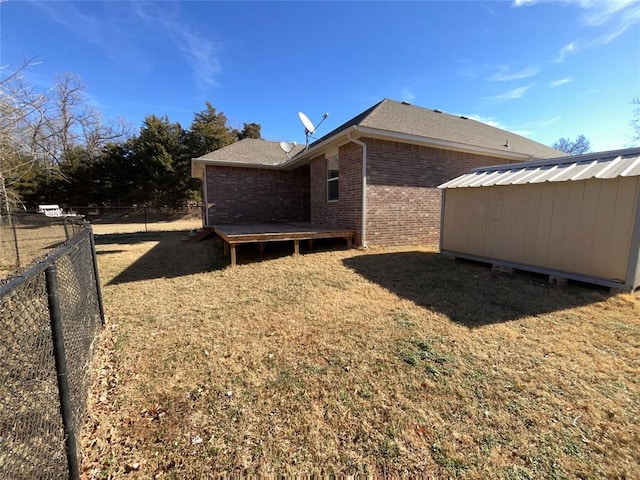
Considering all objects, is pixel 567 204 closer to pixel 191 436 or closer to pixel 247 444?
pixel 247 444

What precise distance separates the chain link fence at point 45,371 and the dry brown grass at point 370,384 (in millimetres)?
226

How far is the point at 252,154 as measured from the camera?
39.7ft

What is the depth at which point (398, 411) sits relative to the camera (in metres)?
2.07

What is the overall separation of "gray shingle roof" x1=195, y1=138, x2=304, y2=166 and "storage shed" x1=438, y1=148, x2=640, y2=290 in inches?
310

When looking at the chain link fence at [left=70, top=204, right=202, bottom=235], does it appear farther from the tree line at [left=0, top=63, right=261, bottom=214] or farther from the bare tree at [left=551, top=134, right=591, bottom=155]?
the bare tree at [left=551, top=134, right=591, bottom=155]

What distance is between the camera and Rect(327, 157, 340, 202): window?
870cm

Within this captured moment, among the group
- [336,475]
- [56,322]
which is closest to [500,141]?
[336,475]

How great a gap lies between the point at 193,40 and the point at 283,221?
7.09 m

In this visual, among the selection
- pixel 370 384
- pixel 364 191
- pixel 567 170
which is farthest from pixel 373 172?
pixel 370 384

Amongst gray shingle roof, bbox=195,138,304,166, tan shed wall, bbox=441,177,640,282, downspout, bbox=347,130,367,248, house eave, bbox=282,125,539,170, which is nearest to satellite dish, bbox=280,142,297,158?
gray shingle roof, bbox=195,138,304,166

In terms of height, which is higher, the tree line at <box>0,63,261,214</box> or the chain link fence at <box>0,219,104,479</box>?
the tree line at <box>0,63,261,214</box>

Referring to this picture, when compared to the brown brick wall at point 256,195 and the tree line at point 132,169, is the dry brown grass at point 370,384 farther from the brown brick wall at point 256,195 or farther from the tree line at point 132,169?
the tree line at point 132,169

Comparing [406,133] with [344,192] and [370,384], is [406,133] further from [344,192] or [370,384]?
[370,384]

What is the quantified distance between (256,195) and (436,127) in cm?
764
